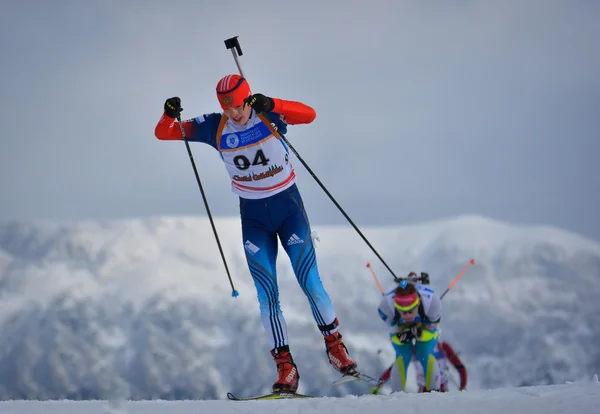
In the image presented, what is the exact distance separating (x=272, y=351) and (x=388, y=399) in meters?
2.25

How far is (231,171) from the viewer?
809cm

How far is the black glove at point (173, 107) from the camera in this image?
25.7 ft

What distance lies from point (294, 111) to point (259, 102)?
1.73 feet

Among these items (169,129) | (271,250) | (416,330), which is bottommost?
(416,330)

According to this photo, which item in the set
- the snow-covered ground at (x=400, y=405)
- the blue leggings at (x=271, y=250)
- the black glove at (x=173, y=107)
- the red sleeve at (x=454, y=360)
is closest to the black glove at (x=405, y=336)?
the red sleeve at (x=454, y=360)

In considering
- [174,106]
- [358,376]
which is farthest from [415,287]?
[174,106]

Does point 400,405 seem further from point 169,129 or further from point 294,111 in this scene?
point 169,129

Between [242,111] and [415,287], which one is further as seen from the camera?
[415,287]

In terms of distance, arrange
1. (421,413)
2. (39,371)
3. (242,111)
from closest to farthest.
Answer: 1. (421,413)
2. (242,111)
3. (39,371)

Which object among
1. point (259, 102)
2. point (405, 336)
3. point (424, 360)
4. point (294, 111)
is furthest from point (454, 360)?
point (259, 102)

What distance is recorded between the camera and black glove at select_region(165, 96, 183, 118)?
7840 millimetres

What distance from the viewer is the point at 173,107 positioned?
784cm

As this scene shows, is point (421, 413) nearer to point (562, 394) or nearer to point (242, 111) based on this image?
point (562, 394)

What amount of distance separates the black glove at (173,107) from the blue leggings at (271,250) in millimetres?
1315
